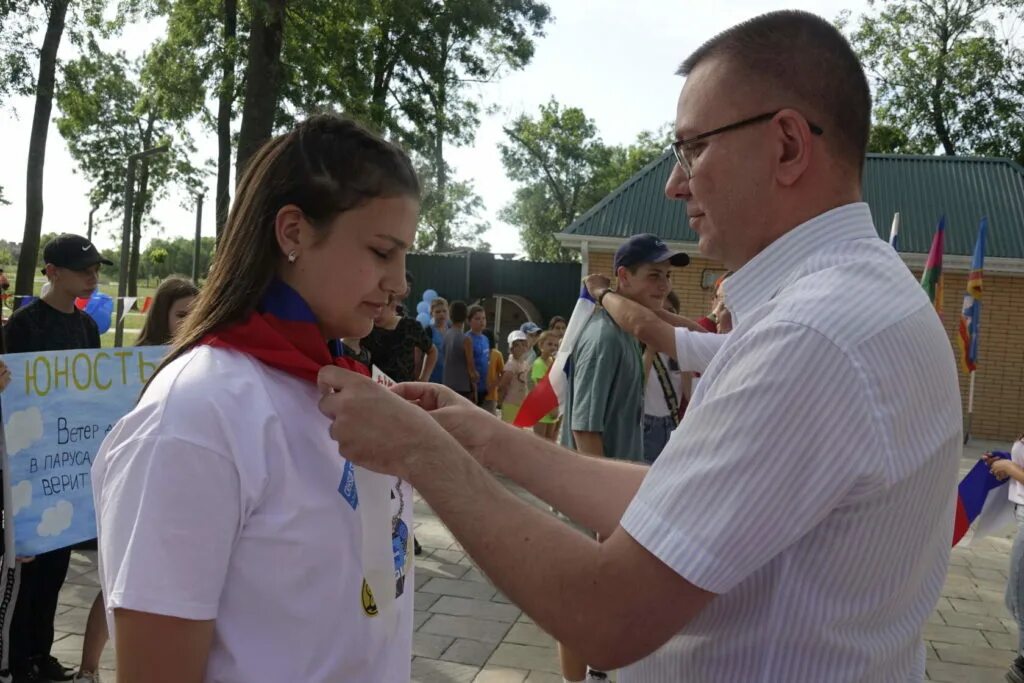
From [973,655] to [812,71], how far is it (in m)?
4.78

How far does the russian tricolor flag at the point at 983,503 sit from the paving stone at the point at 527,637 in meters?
2.53

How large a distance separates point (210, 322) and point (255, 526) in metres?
0.42

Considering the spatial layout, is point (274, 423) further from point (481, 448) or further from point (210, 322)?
point (481, 448)

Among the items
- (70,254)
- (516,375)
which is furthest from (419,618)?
(516,375)

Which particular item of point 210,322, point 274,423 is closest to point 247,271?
point 210,322

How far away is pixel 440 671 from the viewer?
4.43 m

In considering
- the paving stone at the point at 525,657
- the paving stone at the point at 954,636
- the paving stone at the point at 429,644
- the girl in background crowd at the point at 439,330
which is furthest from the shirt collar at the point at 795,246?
→ the girl in background crowd at the point at 439,330

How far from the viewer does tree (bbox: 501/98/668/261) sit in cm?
5350

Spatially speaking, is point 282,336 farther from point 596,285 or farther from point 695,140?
point 596,285

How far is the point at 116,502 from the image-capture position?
1.40m

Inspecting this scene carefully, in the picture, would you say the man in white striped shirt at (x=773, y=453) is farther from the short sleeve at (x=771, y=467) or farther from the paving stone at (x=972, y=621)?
the paving stone at (x=972, y=621)

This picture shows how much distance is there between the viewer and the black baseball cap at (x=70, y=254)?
16.6 feet

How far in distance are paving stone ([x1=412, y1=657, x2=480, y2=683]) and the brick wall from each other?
1303 centimetres

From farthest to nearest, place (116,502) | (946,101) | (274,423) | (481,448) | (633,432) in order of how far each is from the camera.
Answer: (946,101), (633,432), (481,448), (274,423), (116,502)
